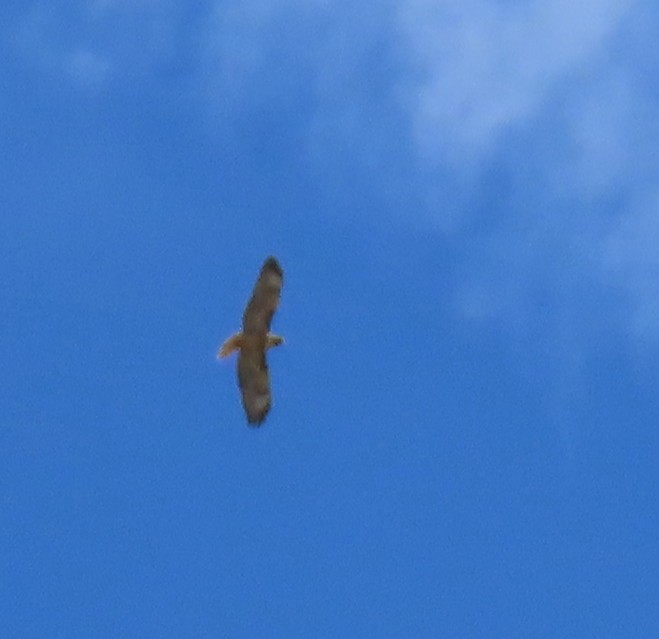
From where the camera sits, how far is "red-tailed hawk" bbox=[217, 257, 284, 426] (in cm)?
4438

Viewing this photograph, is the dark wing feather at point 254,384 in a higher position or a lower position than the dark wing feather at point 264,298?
lower

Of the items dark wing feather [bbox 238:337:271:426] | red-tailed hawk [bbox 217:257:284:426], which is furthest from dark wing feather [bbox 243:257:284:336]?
dark wing feather [bbox 238:337:271:426]

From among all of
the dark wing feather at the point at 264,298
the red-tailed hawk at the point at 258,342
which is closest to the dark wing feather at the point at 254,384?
the red-tailed hawk at the point at 258,342

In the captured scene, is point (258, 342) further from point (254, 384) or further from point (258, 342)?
point (254, 384)

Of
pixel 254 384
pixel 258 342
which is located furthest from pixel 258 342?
pixel 254 384

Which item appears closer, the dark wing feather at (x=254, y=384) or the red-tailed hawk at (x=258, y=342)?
the red-tailed hawk at (x=258, y=342)

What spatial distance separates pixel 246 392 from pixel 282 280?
3.22 metres

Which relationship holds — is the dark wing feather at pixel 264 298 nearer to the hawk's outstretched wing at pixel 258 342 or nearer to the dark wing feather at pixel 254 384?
the hawk's outstretched wing at pixel 258 342

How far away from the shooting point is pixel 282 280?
146 feet

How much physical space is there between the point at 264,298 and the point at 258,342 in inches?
49.2

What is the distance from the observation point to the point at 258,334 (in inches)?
1768

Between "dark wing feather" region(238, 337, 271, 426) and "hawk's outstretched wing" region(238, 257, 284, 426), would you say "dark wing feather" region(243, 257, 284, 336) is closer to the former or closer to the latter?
"hawk's outstretched wing" region(238, 257, 284, 426)

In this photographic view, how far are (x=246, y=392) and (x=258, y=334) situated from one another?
181 cm

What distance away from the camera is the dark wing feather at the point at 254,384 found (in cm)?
4553
